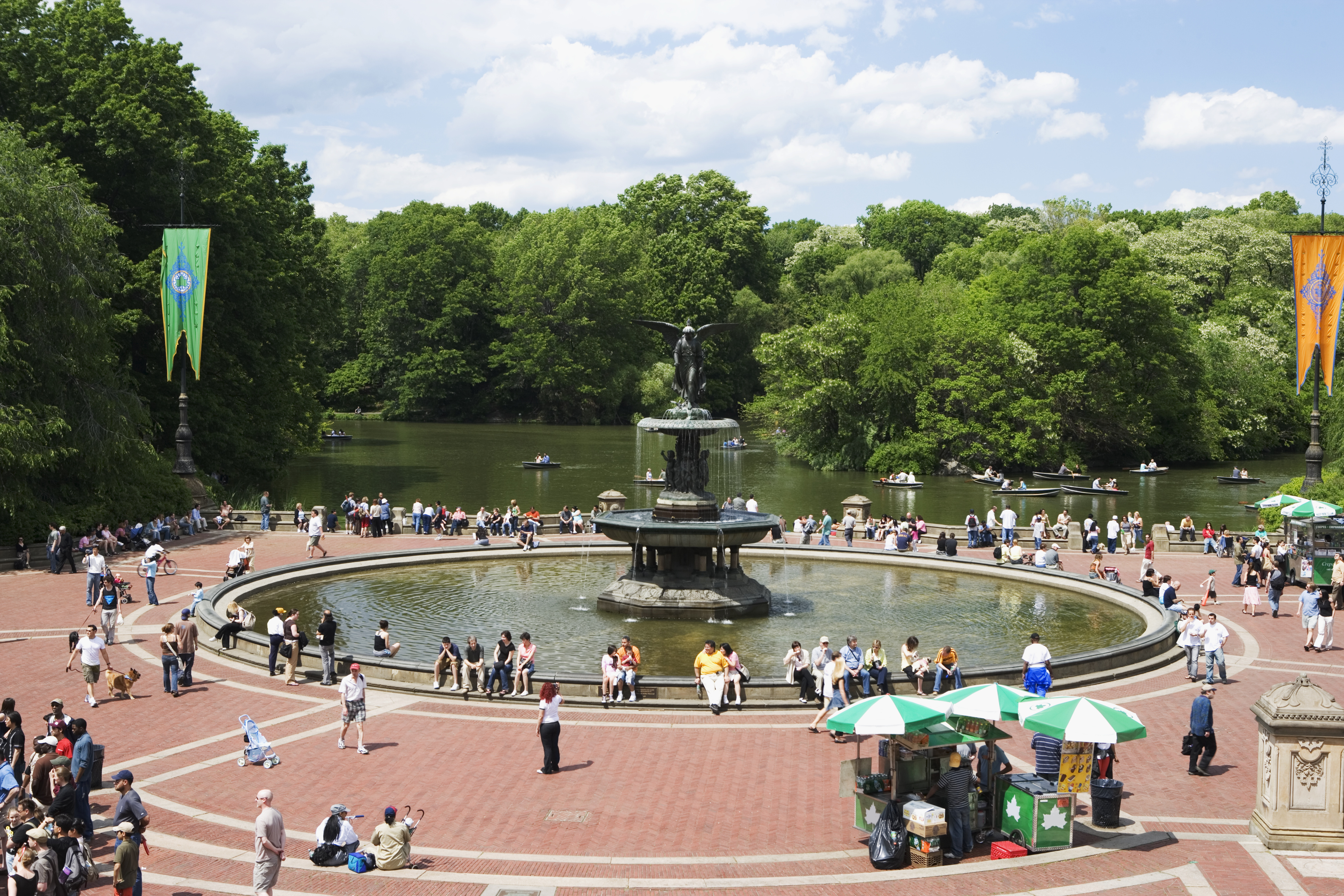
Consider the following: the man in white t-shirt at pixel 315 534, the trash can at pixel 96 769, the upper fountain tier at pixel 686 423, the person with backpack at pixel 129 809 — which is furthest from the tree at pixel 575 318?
the person with backpack at pixel 129 809

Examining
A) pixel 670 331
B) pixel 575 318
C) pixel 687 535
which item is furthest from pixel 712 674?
pixel 575 318

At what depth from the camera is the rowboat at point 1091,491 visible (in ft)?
214

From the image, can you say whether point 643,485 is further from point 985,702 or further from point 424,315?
→ point 424,315

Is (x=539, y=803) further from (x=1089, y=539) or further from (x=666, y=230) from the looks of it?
(x=666, y=230)

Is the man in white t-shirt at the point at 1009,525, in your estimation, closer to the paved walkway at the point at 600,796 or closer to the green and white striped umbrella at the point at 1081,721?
the paved walkway at the point at 600,796

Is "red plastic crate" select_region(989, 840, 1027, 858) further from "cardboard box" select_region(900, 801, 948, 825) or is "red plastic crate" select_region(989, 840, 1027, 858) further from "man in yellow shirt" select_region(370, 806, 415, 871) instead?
"man in yellow shirt" select_region(370, 806, 415, 871)

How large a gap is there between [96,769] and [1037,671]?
14.4 m

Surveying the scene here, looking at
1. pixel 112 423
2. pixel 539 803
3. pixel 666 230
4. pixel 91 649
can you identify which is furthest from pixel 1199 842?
pixel 666 230

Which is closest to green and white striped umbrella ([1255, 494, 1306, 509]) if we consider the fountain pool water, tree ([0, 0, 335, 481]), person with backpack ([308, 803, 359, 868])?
the fountain pool water

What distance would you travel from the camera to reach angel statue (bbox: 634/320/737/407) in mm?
30594

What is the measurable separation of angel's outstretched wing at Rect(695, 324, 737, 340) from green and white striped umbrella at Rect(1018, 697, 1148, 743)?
55.1 ft

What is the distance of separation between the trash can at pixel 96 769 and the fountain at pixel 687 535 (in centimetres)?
1434

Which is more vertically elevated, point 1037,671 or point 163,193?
point 163,193

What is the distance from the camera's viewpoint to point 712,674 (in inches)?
809
